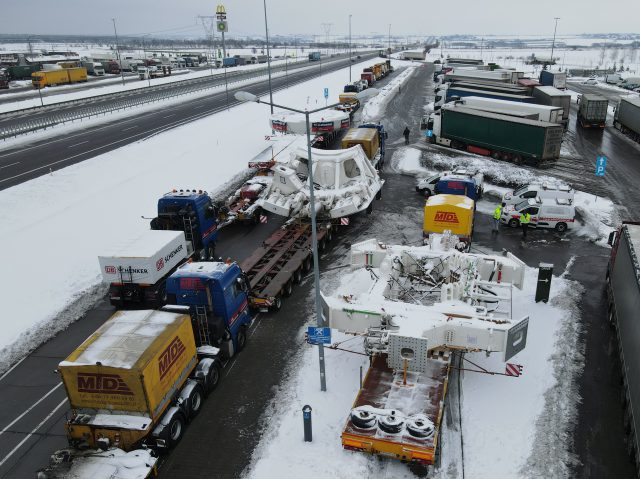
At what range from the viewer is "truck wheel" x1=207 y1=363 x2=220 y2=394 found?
1370 cm

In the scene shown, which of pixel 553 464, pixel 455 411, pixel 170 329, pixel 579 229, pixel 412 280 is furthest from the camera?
pixel 579 229

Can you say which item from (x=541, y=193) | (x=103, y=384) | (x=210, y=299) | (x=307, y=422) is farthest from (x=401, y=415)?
(x=541, y=193)

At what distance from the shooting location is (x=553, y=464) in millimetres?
11312

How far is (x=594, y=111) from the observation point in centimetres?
4694

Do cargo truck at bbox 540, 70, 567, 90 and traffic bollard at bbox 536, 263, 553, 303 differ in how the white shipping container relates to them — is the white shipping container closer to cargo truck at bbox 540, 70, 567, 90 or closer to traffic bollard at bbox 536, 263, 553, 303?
traffic bollard at bbox 536, 263, 553, 303

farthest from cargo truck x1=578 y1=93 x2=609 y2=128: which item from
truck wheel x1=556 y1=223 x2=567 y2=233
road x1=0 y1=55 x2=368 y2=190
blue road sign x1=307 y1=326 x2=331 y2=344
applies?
blue road sign x1=307 y1=326 x2=331 y2=344

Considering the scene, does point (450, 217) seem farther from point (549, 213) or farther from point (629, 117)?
point (629, 117)

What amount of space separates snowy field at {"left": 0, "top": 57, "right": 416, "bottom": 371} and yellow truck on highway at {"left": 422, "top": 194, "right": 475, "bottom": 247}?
1383 cm

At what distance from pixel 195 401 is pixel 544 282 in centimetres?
1260

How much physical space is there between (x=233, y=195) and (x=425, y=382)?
68.9ft

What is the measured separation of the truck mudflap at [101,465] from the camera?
10.3 meters

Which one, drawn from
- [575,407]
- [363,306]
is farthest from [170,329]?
[575,407]

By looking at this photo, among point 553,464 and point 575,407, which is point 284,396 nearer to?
point 553,464

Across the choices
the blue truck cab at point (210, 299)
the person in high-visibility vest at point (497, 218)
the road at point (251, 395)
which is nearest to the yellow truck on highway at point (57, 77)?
the road at point (251, 395)
